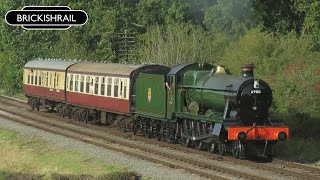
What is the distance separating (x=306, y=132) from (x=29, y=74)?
20.4 m

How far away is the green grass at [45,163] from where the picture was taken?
16.9m

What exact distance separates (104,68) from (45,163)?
8.69 meters

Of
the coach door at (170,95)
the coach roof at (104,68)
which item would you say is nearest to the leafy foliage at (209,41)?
the coach door at (170,95)

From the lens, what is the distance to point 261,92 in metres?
17.6

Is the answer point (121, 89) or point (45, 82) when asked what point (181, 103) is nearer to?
point (121, 89)

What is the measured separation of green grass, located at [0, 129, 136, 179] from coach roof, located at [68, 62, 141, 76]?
473cm

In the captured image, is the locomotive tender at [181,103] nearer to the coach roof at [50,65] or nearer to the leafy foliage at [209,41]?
the coach roof at [50,65]

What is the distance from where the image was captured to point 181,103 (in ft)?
66.8

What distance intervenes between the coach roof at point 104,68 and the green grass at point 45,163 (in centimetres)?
473

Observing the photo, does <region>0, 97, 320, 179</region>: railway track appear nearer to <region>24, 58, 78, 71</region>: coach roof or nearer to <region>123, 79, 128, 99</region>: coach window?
<region>123, 79, 128, 99</region>: coach window

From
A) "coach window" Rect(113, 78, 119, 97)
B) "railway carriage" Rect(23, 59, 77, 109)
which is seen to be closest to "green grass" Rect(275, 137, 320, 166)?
"coach window" Rect(113, 78, 119, 97)

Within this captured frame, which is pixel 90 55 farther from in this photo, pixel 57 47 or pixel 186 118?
pixel 186 118

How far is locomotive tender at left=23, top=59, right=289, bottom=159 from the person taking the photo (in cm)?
1745

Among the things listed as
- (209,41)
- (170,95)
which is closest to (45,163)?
(170,95)
